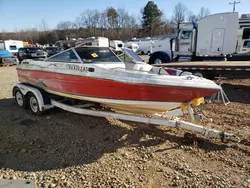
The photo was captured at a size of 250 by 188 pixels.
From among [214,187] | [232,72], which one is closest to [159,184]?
[214,187]

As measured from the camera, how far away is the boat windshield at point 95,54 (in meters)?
4.59

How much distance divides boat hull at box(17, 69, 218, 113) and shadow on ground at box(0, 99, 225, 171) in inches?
23.3

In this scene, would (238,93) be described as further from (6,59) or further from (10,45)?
(10,45)

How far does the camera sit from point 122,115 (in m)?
4.05

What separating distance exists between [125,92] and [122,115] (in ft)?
1.79

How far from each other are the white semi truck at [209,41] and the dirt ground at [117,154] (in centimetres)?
807

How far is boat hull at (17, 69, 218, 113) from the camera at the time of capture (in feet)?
11.0

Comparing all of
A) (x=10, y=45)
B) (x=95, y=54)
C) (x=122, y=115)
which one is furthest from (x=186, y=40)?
(x=10, y=45)

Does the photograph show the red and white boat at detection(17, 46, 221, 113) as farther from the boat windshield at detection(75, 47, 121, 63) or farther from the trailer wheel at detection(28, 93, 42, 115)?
the trailer wheel at detection(28, 93, 42, 115)

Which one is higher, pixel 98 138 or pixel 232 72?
pixel 232 72

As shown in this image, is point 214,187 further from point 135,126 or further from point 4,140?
point 4,140

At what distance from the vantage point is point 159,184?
2.73 meters

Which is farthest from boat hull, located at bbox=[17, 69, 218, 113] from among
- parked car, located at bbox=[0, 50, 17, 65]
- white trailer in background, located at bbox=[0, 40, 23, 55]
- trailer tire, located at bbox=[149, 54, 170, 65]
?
white trailer in background, located at bbox=[0, 40, 23, 55]

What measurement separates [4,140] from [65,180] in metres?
1.96
